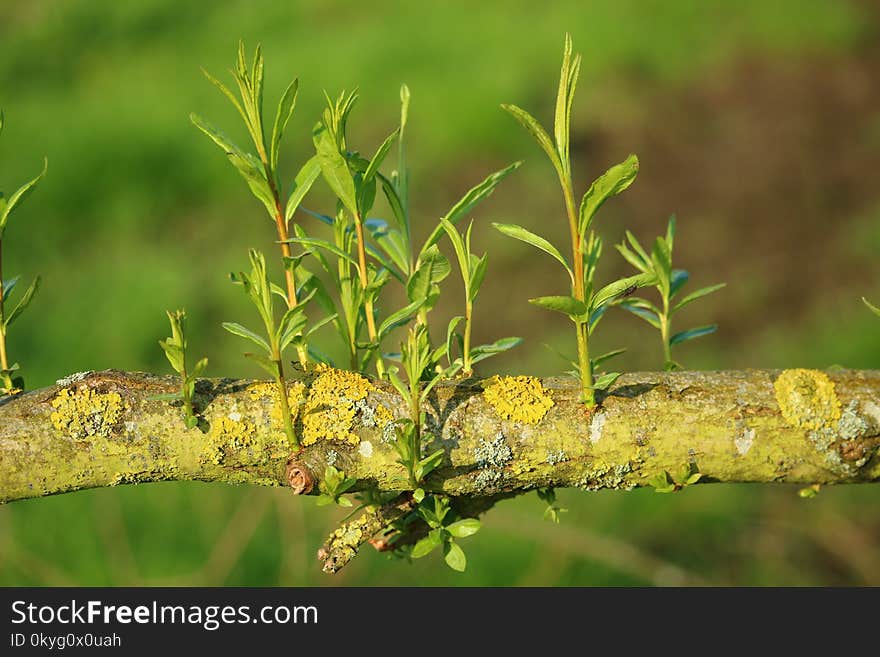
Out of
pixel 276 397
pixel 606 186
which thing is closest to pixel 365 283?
pixel 276 397

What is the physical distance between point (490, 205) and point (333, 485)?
3242mm

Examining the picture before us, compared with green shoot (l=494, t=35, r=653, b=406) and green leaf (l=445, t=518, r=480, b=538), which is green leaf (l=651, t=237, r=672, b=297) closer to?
green shoot (l=494, t=35, r=653, b=406)

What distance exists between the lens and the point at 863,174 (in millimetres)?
4051

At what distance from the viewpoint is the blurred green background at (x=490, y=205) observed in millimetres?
2355

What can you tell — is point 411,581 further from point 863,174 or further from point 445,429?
point 863,174

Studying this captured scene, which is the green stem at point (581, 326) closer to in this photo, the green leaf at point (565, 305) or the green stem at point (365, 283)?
A: the green leaf at point (565, 305)

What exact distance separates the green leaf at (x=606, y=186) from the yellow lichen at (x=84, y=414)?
1.43 ft

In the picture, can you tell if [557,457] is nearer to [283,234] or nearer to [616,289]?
[616,289]

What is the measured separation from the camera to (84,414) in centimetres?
75

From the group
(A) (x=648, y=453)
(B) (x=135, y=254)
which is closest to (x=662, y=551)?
(A) (x=648, y=453)

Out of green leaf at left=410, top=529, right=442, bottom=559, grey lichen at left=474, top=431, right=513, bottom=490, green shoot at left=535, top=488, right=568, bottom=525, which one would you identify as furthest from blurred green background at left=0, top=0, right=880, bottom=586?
grey lichen at left=474, top=431, right=513, bottom=490

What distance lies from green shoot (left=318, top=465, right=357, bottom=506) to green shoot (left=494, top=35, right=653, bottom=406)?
222mm

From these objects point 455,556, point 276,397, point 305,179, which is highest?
point 305,179

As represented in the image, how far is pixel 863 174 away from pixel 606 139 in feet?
3.87
